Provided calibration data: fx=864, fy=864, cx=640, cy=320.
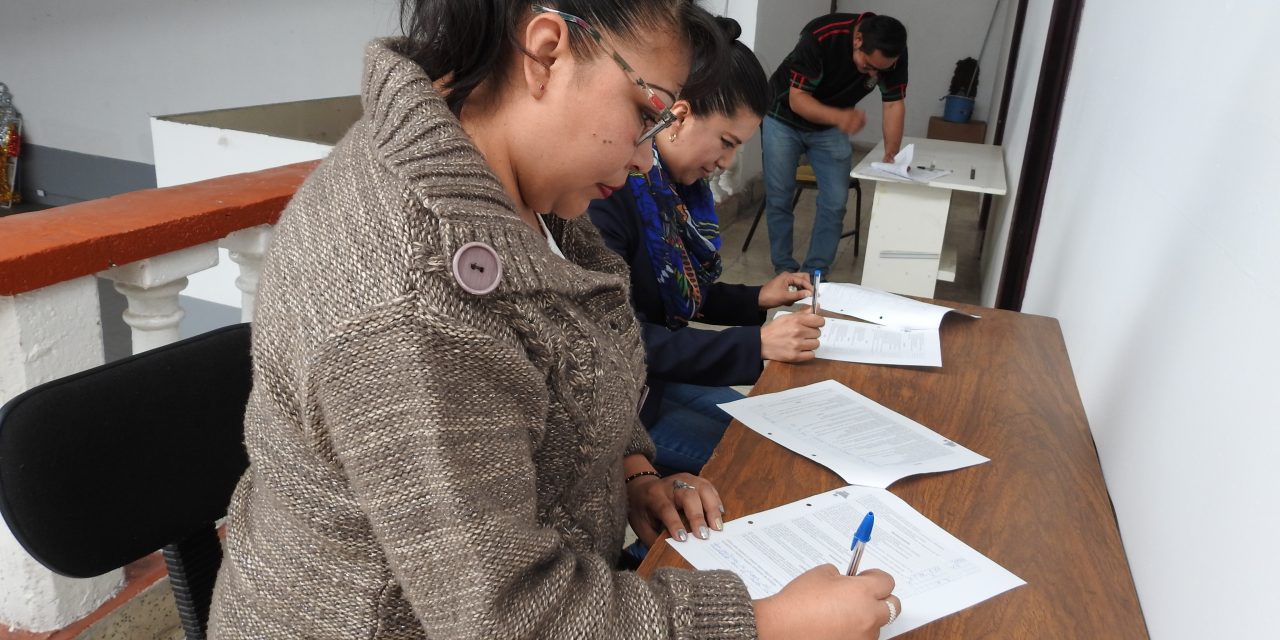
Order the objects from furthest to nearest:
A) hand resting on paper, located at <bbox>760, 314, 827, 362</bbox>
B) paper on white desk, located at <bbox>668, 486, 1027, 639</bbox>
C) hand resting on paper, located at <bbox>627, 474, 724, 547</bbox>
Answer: hand resting on paper, located at <bbox>760, 314, 827, 362</bbox>
hand resting on paper, located at <bbox>627, 474, 724, 547</bbox>
paper on white desk, located at <bbox>668, 486, 1027, 639</bbox>

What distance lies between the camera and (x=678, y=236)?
1576 millimetres

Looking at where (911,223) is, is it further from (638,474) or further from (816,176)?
(638,474)

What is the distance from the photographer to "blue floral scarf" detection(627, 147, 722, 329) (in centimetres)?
146

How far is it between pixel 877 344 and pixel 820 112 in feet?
8.10

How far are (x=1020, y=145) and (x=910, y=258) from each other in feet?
1.80

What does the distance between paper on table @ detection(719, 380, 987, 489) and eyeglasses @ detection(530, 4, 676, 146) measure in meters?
0.49

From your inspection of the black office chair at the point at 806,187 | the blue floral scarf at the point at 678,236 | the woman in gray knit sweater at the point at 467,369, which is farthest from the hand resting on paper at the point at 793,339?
the black office chair at the point at 806,187

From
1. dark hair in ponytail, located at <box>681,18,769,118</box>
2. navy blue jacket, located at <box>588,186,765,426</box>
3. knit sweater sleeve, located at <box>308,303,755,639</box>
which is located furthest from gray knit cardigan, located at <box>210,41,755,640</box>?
dark hair in ponytail, located at <box>681,18,769,118</box>

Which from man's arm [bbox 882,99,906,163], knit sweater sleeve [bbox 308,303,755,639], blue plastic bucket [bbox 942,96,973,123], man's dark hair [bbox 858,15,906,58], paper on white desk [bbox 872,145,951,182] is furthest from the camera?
blue plastic bucket [bbox 942,96,973,123]

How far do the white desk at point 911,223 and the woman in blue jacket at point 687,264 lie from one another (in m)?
1.70

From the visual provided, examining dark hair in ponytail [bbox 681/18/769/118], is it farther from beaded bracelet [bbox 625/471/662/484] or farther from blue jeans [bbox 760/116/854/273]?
blue jeans [bbox 760/116/854/273]

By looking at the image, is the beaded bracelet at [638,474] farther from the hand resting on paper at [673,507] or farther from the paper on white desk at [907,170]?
the paper on white desk at [907,170]

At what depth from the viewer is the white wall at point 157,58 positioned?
4.70m

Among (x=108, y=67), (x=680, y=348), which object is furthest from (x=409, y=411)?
(x=108, y=67)
